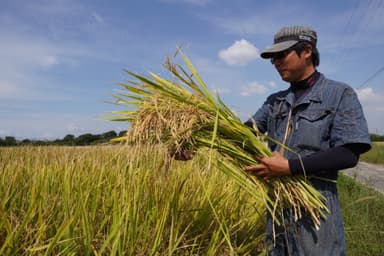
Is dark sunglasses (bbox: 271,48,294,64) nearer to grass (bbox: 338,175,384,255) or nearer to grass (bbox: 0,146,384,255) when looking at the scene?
grass (bbox: 0,146,384,255)

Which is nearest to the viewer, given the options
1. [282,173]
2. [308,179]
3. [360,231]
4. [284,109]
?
[282,173]

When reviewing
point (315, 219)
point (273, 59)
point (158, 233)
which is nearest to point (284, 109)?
point (273, 59)

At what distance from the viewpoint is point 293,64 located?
5.83ft

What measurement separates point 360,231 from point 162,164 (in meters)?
2.18

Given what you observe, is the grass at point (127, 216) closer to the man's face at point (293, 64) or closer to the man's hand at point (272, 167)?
the man's hand at point (272, 167)

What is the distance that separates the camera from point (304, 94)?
1821mm

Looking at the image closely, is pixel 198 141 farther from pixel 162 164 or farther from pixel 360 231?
pixel 360 231

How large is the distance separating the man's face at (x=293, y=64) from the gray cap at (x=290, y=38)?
0.11 ft

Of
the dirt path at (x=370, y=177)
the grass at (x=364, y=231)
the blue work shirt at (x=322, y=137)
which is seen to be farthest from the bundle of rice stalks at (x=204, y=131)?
the dirt path at (x=370, y=177)

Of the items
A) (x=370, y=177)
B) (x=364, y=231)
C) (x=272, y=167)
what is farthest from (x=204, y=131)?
(x=370, y=177)

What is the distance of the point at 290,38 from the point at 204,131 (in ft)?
2.02

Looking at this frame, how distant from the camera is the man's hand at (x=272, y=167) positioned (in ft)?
5.33

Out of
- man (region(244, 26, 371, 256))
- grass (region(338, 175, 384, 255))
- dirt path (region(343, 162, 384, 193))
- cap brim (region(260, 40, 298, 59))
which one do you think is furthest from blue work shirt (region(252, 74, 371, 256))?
dirt path (region(343, 162, 384, 193))

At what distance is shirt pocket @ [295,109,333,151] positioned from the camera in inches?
66.3
